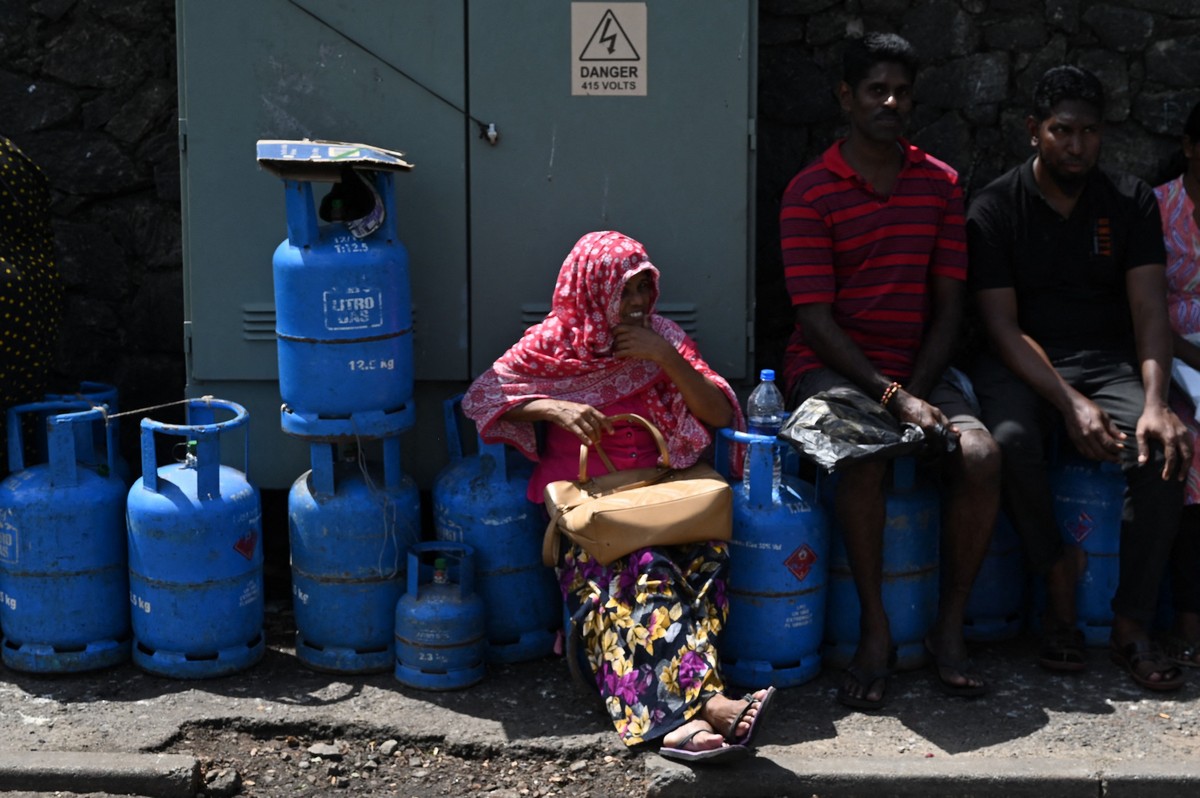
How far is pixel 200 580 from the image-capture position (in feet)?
15.1

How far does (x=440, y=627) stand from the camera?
457 cm

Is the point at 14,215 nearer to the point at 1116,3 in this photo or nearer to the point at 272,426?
the point at 272,426

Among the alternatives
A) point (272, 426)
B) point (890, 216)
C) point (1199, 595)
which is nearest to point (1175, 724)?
point (1199, 595)

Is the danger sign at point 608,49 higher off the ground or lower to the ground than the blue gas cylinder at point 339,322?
higher

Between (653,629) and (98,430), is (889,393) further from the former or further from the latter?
(98,430)

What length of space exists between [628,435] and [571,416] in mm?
256

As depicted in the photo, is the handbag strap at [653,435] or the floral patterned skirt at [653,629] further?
the handbag strap at [653,435]

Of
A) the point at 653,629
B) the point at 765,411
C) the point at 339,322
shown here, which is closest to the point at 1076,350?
the point at 765,411

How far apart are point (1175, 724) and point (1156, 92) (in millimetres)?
2601

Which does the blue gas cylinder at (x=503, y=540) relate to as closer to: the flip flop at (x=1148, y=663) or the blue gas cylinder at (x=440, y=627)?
the blue gas cylinder at (x=440, y=627)

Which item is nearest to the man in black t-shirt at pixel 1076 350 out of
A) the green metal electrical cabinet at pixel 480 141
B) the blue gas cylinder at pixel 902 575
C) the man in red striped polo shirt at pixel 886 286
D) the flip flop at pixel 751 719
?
the man in red striped polo shirt at pixel 886 286

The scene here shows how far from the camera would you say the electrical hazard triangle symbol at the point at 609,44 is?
4.98 m

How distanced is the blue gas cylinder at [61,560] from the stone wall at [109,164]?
3.67 ft

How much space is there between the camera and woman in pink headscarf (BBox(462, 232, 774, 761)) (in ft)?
13.5
